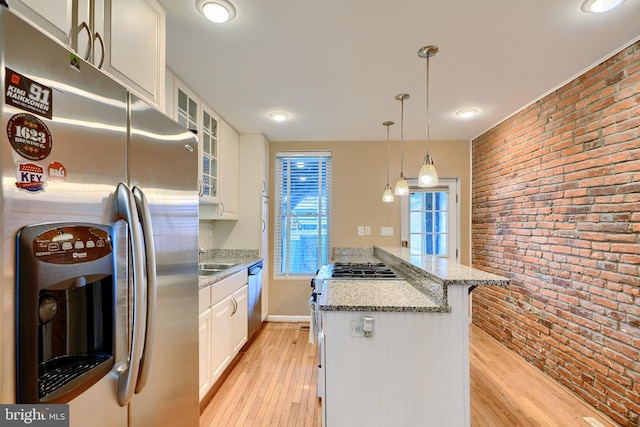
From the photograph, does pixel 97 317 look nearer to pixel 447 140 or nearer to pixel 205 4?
pixel 205 4

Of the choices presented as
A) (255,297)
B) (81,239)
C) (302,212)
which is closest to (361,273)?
(255,297)

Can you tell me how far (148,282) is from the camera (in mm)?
902

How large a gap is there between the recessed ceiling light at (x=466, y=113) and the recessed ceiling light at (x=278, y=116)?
174 centimetres

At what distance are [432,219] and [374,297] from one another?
104 inches

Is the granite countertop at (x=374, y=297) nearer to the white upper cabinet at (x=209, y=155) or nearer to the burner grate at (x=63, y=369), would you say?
the burner grate at (x=63, y=369)

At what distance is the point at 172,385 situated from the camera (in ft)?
3.78

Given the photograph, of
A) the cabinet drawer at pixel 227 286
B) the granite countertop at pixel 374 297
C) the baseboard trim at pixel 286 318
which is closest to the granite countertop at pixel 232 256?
the cabinet drawer at pixel 227 286

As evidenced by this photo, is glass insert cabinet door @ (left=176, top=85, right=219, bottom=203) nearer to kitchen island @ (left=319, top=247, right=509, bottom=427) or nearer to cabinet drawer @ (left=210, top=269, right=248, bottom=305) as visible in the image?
cabinet drawer @ (left=210, top=269, right=248, bottom=305)

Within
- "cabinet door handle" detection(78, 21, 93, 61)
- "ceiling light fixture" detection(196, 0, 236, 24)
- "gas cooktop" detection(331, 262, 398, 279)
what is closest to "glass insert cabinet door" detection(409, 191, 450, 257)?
"gas cooktop" detection(331, 262, 398, 279)

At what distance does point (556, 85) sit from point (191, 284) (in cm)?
305

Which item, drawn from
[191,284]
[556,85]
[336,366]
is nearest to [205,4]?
[191,284]

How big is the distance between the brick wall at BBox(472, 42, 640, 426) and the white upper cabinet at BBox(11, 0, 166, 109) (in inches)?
108

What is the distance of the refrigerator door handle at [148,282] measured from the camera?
89 centimetres

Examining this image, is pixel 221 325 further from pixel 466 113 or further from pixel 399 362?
pixel 466 113
